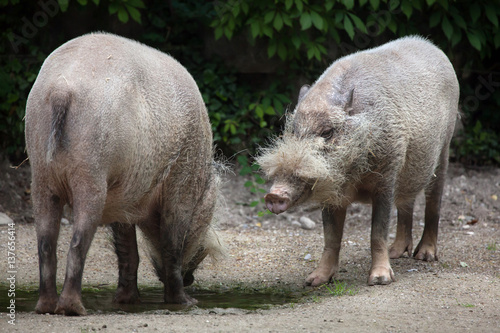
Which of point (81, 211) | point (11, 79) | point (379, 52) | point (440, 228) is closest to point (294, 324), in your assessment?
point (81, 211)

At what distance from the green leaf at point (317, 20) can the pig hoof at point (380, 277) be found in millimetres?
3158

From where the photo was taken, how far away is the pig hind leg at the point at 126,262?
16.1 feet

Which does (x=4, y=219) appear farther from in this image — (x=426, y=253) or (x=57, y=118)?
(x=426, y=253)

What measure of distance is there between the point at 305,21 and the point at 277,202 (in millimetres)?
3547

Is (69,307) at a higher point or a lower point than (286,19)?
lower

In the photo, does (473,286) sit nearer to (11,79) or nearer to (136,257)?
(136,257)

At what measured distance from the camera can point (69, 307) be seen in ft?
12.3

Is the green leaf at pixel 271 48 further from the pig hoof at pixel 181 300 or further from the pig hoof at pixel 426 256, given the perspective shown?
the pig hoof at pixel 181 300

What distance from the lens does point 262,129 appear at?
898 centimetres

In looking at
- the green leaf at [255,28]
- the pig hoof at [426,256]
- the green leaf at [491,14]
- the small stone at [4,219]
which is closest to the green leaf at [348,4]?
the green leaf at [255,28]

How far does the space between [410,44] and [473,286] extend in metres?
2.31

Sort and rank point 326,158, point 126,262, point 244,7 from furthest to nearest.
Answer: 1. point 244,7
2. point 126,262
3. point 326,158

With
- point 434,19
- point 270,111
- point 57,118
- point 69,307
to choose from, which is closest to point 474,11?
point 434,19

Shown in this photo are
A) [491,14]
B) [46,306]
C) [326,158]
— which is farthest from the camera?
[491,14]
